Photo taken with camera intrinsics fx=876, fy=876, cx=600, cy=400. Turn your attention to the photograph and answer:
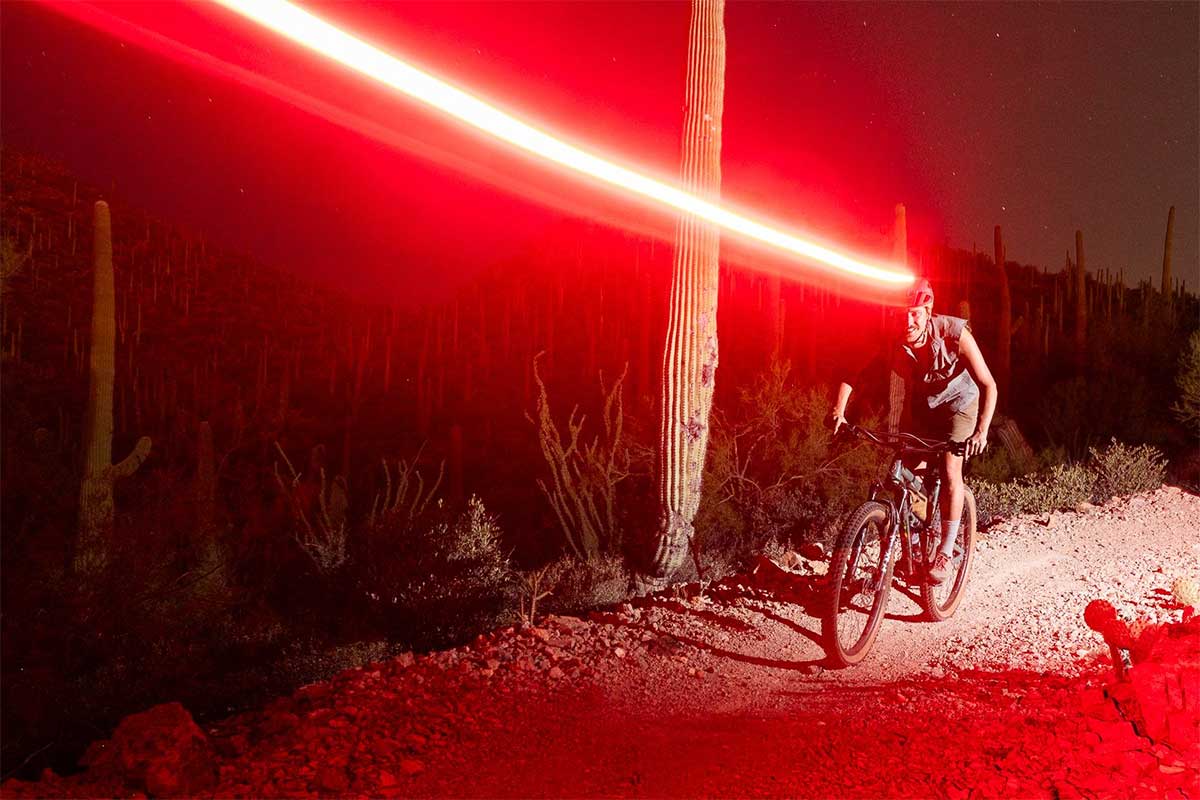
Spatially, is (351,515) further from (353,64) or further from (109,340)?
Result: (353,64)

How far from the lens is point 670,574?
8469mm

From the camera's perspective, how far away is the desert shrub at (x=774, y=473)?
31.2ft

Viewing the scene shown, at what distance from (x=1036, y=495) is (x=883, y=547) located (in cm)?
498

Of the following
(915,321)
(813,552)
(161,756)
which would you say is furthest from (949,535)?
(161,756)

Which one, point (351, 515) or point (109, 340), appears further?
point (351, 515)

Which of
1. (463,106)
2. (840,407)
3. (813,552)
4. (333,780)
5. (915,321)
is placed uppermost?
(463,106)

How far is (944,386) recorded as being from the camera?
561 centimetres

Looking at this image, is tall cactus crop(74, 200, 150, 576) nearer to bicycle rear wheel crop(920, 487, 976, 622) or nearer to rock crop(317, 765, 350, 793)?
rock crop(317, 765, 350, 793)

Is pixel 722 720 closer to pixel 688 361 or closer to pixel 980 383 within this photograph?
pixel 980 383

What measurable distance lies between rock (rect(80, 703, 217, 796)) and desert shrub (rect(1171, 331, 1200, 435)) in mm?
14031

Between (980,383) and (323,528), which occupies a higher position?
(980,383)

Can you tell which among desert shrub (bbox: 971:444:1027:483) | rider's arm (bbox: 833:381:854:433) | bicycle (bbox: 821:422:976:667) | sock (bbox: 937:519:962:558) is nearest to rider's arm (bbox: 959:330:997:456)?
bicycle (bbox: 821:422:976:667)

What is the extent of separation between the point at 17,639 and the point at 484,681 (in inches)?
182

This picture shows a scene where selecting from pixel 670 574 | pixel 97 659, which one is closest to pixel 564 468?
pixel 670 574
